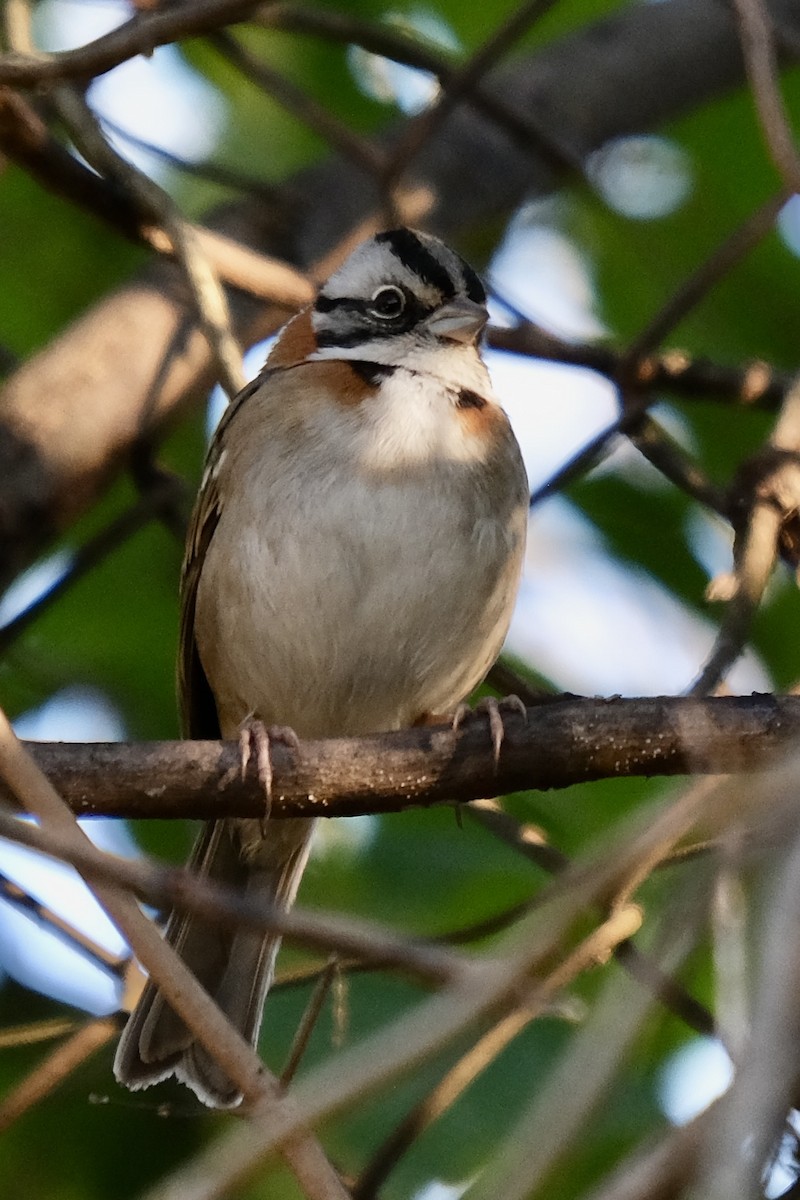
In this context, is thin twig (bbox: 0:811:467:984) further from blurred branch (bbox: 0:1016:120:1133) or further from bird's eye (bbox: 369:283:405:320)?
bird's eye (bbox: 369:283:405:320)

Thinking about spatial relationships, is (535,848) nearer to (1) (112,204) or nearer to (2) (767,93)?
(2) (767,93)

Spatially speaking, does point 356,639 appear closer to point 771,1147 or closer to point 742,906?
point 742,906

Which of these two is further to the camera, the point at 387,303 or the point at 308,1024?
the point at 387,303

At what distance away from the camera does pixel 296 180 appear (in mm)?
4828

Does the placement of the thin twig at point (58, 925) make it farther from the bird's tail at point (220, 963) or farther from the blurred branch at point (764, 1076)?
the blurred branch at point (764, 1076)

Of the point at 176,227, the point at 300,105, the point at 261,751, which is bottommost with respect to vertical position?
the point at 261,751

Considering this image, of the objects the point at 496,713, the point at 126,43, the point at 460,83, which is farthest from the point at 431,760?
the point at 460,83

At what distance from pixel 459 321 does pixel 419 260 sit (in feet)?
0.64

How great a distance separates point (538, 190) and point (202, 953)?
2.41 metres

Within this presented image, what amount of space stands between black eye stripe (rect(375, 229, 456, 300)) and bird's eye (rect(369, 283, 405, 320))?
0.07 m

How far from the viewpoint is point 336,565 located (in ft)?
12.0

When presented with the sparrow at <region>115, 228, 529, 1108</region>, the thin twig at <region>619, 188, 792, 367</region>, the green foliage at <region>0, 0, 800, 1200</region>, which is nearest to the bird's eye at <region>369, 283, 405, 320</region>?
the sparrow at <region>115, 228, 529, 1108</region>

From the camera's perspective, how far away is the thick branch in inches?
102

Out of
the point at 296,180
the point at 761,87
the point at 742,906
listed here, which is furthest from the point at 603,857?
the point at 296,180
